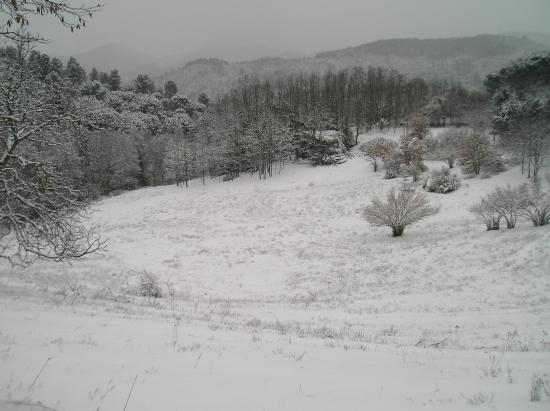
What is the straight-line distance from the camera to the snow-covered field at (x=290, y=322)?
4395 millimetres

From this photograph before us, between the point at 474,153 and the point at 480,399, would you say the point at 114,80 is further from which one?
the point at 480,399

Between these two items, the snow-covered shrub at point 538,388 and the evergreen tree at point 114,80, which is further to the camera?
the evergreen tree at point 114,80

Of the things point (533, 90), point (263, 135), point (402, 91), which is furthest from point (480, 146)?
point (402, 91)

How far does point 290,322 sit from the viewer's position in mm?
9477

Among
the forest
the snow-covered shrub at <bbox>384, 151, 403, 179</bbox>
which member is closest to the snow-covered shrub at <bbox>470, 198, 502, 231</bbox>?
the forest

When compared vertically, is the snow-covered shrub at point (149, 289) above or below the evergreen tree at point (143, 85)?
below

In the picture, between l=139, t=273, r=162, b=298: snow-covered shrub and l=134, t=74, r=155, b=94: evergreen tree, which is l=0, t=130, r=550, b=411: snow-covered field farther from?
l=134, t=74, r=155, b=94: evergreen tree

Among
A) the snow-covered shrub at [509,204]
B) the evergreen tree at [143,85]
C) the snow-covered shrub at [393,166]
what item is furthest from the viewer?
the evergreen tree at [143,85]

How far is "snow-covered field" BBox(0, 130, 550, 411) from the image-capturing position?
439 centimetres

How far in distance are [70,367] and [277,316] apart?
20.6 ft

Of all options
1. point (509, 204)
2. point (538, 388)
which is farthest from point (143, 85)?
point (538, 388)

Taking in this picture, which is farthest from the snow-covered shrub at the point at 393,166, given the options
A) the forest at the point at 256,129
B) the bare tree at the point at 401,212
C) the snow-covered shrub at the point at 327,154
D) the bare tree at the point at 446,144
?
the bare tree at the point at 401,212

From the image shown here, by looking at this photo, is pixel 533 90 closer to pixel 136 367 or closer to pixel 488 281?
pixel 488 281

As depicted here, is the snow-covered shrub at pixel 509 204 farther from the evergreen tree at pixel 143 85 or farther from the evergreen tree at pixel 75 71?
the evergreen tree at pixel 143 85
